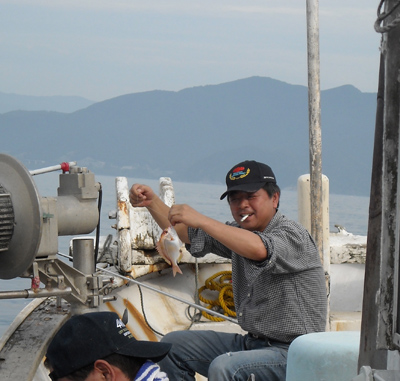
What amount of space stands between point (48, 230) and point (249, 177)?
46.7 inches

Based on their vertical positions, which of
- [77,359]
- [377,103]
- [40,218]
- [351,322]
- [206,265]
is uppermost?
[377,103]

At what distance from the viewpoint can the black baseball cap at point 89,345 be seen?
204 cm

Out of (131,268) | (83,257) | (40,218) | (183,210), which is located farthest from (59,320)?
(183,210)

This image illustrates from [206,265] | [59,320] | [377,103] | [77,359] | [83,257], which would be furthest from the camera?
[206,265]

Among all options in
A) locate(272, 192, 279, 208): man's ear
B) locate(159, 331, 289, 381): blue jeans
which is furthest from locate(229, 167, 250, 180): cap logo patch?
locate(159, 331, 289, 381): blue jeans

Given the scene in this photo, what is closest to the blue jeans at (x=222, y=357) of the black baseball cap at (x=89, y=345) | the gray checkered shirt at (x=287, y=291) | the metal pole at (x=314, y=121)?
the gray checkered shirt at (x=287, y=291)

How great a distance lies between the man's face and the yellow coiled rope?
2.25 metres

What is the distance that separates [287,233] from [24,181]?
142cm

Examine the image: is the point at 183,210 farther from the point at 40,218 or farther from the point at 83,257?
the point at 83,257

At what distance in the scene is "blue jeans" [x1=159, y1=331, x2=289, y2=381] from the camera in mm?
3545

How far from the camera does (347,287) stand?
6.80 meters

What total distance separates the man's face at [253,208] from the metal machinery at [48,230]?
3.35ft

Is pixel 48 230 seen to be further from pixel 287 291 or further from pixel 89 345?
pixel 89 345

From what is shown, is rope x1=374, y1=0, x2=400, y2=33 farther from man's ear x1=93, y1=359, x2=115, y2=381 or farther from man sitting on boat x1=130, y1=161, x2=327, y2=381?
man sitting on boat x1=130, y1=161, x2=327, y2=381
